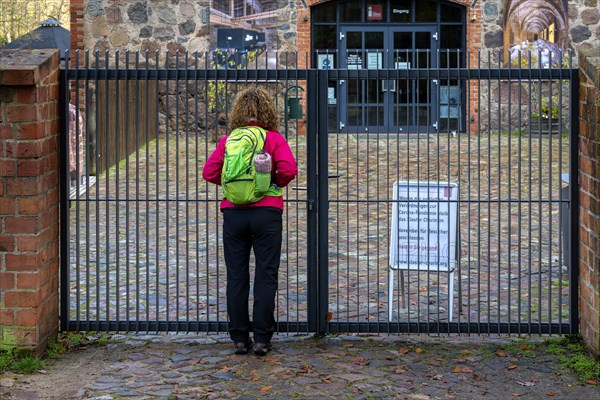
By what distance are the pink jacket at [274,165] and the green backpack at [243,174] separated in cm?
7

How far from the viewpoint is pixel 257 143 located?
6496 millimetres

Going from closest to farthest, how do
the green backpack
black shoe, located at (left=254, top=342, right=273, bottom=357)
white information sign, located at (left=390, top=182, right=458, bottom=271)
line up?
the green backpack < black shoe, located at (left=254, top=342, right=273, bottom=357) < white information sign, located at (left=390, top=182, right=458, bottom=271)

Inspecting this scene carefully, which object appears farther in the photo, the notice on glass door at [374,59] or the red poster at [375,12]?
the red poster at [375,12]

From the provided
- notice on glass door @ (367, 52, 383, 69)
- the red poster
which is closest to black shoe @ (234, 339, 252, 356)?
notice on glass door @ (367, 52, 383, 69)

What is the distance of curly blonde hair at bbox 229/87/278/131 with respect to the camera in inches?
261

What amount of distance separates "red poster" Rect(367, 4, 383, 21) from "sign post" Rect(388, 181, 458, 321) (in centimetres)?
1631

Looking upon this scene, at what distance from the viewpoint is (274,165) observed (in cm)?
656

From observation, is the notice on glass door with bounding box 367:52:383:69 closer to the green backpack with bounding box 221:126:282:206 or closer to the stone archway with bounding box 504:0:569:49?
the stone archway with bounding box 504:0:569:49

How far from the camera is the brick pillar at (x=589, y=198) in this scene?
6.45 metres

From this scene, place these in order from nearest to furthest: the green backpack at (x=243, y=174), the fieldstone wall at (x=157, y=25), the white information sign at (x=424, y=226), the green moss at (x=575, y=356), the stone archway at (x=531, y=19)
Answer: the green moss at (x=575, y=356) < the green backpack at (x=243, y=174) < the white information sign at (x=424, y=226) < the fieldstone wall at (x=157, y=25) < the stone archway at (x=531, y=19)

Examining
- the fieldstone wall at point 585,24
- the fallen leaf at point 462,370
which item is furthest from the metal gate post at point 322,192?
the fieldstone wall at point 585,24

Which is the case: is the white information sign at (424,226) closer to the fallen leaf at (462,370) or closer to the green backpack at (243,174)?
the fallen leaf at (462,370)

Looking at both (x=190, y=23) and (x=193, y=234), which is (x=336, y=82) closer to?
(x=193, y=234)

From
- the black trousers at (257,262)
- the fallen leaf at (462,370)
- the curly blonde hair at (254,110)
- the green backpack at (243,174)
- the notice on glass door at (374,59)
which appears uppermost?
the notice on glass door at (374,59)
